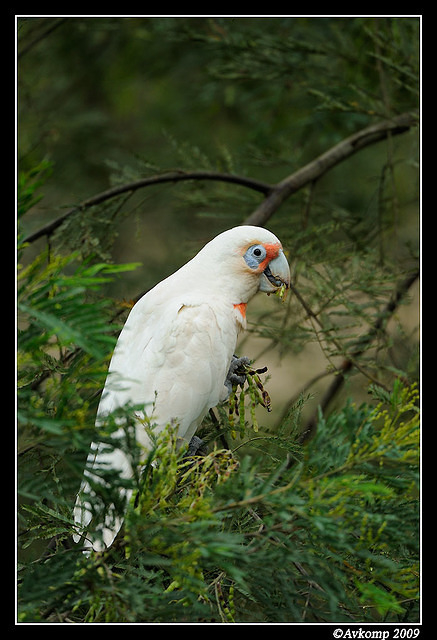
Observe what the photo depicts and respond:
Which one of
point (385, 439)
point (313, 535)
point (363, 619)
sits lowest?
point (363, 619)

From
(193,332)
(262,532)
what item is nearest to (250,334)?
(193,332)

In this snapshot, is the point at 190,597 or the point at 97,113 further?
the point at 97,113

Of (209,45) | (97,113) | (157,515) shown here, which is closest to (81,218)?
(209,45)

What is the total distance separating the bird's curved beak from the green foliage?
21 cm

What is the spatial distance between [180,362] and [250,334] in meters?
0.66

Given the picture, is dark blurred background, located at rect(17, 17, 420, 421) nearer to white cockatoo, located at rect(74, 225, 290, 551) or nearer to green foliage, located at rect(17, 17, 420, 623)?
green foliage, located at rect(17, 17, 420, 623)

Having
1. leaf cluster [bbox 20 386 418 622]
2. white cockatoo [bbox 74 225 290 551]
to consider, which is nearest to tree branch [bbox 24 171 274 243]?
white cockatoo [bbox 74 225 290 551]

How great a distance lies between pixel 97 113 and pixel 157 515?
156 inches

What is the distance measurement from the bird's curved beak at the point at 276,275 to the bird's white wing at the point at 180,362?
0.19 meters

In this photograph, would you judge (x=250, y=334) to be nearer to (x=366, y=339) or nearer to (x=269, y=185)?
(x=366, y=339)

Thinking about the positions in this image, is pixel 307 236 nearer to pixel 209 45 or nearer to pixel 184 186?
pixel 184 186

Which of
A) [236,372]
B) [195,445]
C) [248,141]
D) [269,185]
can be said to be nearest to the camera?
[195,445]

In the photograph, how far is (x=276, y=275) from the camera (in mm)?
1873

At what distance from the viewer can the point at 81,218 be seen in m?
2.20
